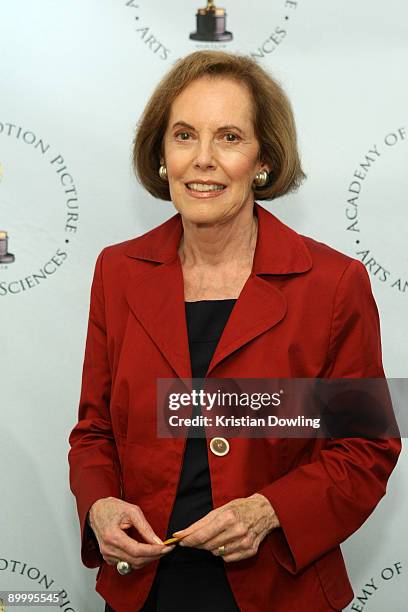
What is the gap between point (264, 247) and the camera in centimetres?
155

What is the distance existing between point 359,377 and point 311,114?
0.78 m

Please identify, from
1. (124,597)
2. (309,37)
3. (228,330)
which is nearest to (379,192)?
(309,37)

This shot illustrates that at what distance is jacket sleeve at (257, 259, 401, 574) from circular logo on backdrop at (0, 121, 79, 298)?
0.79 m

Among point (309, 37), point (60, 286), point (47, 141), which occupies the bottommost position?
point (60, 286)

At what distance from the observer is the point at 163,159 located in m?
1.65

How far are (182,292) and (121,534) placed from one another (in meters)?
0.40

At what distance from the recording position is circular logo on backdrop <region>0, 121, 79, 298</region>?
6.68ft

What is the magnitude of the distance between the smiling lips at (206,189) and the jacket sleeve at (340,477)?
24 centimetres

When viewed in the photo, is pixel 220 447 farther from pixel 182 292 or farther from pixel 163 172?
pixel 163 172

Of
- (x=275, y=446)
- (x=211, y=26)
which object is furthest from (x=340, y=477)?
(x=211, y=26)

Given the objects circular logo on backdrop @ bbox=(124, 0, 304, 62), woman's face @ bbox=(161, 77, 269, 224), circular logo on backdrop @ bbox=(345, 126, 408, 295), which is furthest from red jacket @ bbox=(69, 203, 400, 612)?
circular logo on backdrop @ bbox=(124, 0, 304, 62)

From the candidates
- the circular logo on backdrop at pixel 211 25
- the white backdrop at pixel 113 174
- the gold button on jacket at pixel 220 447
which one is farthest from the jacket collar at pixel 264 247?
the circular logo on backdrop at pixel 211 25

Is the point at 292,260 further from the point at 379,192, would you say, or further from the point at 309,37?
the point at 309,37

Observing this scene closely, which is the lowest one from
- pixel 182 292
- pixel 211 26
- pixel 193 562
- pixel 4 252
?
pixel 193 562
